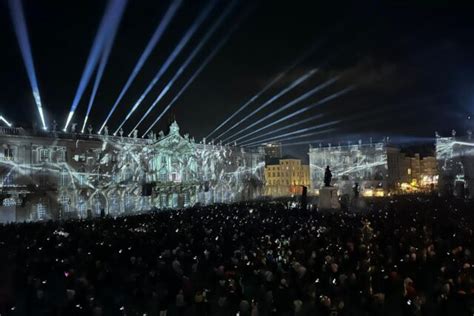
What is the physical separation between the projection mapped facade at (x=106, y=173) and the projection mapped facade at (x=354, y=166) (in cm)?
2444

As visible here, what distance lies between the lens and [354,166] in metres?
96.5

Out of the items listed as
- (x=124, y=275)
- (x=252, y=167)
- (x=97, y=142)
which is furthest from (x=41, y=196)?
(x=252, y=167)

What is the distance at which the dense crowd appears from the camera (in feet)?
37.9

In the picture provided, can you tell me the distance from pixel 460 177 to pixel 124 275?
71789 mm

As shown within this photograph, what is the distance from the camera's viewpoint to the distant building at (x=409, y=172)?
323 feet

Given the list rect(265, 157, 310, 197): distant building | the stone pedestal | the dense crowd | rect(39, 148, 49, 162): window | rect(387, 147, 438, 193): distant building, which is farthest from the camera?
rect(265, 157, 310, 197): distant building

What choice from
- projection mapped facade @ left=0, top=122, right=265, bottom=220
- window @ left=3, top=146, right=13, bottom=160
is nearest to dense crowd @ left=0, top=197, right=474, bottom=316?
window @ left=3, top=146, right=13, bottom=160

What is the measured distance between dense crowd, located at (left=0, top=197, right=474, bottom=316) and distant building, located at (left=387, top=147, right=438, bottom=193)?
73372 mm

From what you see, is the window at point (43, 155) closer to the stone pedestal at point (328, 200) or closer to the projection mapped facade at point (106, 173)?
the projection mapped facade at point (106, 173)

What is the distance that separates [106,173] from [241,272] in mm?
42531

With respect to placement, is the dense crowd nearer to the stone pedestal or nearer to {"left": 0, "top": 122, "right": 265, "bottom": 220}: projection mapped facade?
the stone pedestal

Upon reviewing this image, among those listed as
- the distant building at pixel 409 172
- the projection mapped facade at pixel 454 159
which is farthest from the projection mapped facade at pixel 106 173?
the distant building at pixel 409 172

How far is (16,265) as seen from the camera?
52.1 ft

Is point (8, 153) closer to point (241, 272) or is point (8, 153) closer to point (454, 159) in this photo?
point (241, 272)
